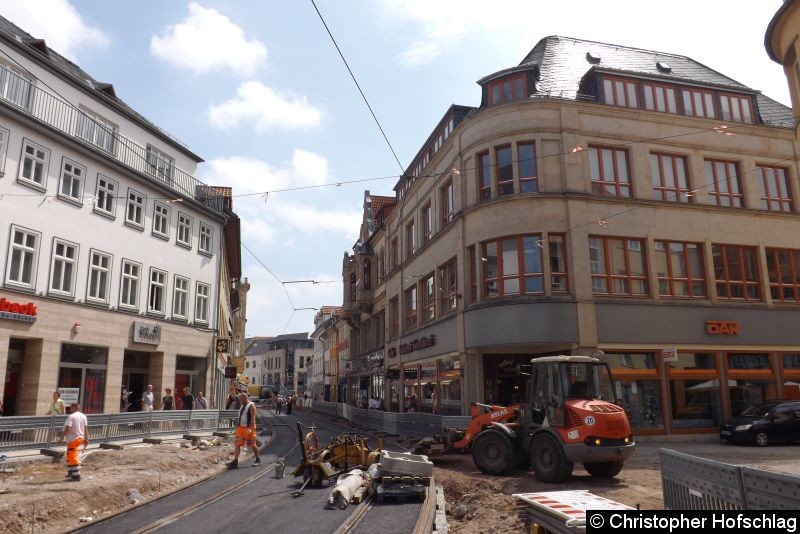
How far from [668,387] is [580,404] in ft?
40.6

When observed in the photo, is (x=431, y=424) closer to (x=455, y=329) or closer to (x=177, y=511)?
(x=455, y=329)

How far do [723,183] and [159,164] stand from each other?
26144mm

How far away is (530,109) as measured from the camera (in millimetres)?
23875

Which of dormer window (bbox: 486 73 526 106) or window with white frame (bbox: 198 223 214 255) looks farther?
window with white frame (bbox: 198 223 214 255)

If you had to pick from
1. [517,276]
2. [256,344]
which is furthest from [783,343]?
[256,344]

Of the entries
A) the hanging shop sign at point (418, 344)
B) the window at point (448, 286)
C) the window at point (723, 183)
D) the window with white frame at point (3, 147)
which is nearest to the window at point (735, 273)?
the window at point (723, 183)

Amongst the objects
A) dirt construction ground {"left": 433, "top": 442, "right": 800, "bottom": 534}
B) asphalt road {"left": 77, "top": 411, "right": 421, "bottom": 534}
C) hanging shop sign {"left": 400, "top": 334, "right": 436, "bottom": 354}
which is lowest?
dirt construction ground {"left": 433, "top": 442, "right": 800, "bottom": 534}

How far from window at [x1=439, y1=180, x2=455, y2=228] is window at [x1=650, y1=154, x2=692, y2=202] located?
918 cm

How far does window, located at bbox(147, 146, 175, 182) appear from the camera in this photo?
2608 cm

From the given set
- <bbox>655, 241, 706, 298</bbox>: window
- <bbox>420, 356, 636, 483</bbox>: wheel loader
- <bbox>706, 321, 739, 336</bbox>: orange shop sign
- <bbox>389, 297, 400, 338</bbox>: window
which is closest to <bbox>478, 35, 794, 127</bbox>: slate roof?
<bbox>655, 241, 706, 298</bbox>: window

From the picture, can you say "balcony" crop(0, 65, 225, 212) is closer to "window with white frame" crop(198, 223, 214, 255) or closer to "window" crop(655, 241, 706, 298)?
"window with white frame" crop(198, 223, 214, 255)

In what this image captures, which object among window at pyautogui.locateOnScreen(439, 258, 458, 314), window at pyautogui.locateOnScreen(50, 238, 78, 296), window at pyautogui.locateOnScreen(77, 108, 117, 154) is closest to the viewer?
window at pyautogui.locateOnScreen(50, 238, 78, 296)

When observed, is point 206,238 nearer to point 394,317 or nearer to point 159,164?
point 159,164

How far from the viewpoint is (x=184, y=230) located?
27594 millimetres
